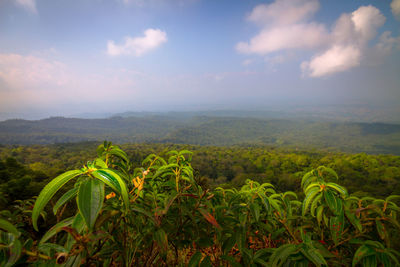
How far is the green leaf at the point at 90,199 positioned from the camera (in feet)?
1.77

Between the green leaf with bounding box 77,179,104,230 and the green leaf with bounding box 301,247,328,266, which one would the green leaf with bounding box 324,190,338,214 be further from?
the green leaf with bounding box 77,179,104,230

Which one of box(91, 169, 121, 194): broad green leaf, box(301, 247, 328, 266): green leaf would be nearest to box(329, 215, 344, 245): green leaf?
box(301, 247, 328, 266): green leaf

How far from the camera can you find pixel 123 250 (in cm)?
92

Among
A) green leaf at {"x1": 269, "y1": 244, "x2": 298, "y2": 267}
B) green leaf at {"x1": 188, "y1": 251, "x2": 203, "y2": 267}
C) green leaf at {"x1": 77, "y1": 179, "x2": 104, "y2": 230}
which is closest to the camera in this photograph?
green leaf at {"x1": 77, "y1": 179, "x2": 104, "y2": 230}

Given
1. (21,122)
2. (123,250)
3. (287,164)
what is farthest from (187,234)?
(21,122)

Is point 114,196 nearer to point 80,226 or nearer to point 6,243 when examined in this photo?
point 80,226

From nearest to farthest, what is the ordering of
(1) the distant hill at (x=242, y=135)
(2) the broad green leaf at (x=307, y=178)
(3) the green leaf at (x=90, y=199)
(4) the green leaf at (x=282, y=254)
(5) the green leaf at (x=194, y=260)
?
1. (3) the green leaf at (x=90, y=199)
2. (4) the green leaf at (x=282, y=254)
3. (5) the green leaf at (x=194, y=260)
4. (2) the broad green leaf at (x=307, y=178)
5. (1) the distant hill at (x=242, y=135)

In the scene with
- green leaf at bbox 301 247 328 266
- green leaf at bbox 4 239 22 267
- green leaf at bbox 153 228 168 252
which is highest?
green leaf at bbox 4 239 22 267

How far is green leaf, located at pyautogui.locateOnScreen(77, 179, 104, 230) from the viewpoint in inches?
21.3

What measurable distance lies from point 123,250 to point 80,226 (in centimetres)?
39

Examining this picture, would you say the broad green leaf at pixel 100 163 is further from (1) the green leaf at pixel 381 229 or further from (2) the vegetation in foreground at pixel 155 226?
(1) the green leaf at pixel 381 229

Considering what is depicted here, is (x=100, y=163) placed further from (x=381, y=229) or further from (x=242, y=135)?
(x=242, y=135)

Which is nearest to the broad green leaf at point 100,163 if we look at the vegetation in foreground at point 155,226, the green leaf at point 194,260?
the vegetation in foreground at point 155,226

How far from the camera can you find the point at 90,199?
0.57 metres
